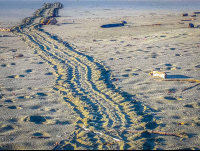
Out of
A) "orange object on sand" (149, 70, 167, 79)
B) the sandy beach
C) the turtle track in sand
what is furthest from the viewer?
Answer: "orange object on sand" (149, 70, 167, 79)

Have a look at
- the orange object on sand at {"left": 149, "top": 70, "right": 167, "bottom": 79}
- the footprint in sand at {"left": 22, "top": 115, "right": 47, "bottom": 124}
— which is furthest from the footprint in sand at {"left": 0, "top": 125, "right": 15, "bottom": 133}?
the orange object on sand at {"left": 149, "top": 70, "right": 167, "bottom": 79}

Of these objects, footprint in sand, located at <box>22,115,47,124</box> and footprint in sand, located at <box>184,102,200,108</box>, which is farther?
footprint in sand, located at <box>184,102,200,108</box>

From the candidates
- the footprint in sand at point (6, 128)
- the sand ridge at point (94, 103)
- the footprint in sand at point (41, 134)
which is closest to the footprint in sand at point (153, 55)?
the sand ridge at point (94, 103)

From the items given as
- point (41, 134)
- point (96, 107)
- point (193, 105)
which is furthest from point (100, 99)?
point (193, 105)

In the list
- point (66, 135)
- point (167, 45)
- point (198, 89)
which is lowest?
point (66, 135)

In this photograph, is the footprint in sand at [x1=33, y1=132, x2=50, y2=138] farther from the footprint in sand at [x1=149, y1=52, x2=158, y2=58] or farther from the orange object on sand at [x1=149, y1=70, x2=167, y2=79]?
the footprint in sand at [x1=149, y1=52, x2=158, y2=58]

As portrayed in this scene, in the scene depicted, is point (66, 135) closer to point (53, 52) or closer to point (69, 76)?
point (69, 76)

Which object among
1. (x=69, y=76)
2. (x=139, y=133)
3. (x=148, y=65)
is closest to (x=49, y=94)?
(x=69, y=76)

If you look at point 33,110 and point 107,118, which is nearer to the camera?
point 107,118
